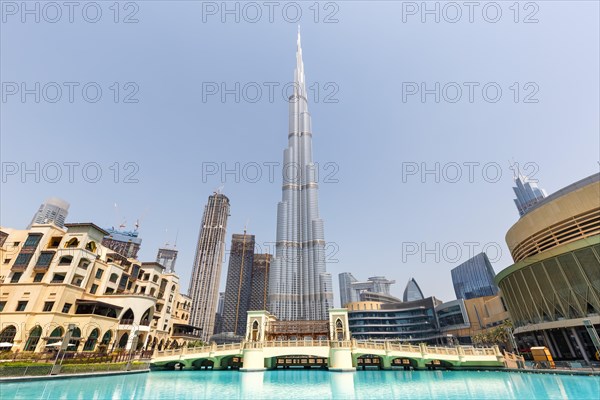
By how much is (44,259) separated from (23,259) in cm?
298

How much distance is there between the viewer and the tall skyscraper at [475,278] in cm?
16612

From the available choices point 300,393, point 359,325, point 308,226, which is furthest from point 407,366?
point 308,226

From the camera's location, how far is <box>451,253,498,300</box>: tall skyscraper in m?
166

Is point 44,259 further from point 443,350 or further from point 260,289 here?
point 260,289

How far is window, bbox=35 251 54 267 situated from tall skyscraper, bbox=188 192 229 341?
136 meters

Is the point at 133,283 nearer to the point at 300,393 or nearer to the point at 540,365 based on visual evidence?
the point at 300,393

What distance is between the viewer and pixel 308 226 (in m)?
195

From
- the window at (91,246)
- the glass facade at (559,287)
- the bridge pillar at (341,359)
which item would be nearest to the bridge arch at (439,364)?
the bridge pillar at (341,359)

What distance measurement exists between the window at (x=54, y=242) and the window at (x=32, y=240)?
4.82 ft

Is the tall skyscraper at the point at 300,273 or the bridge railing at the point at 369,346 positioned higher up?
the tall skyscraper at the point at 300,273

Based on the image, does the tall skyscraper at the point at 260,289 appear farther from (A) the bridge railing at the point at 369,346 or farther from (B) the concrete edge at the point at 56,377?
(B) the concrete edge at the point at 56,377

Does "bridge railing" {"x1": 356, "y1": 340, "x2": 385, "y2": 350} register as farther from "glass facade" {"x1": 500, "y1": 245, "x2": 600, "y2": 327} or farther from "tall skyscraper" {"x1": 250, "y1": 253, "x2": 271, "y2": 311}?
"tall skyscraper" {"x1": 250, "y1": 253, "x2": 271, "y2": 311}

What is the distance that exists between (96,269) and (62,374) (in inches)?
930

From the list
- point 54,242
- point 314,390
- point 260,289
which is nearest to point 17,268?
point 54,242
